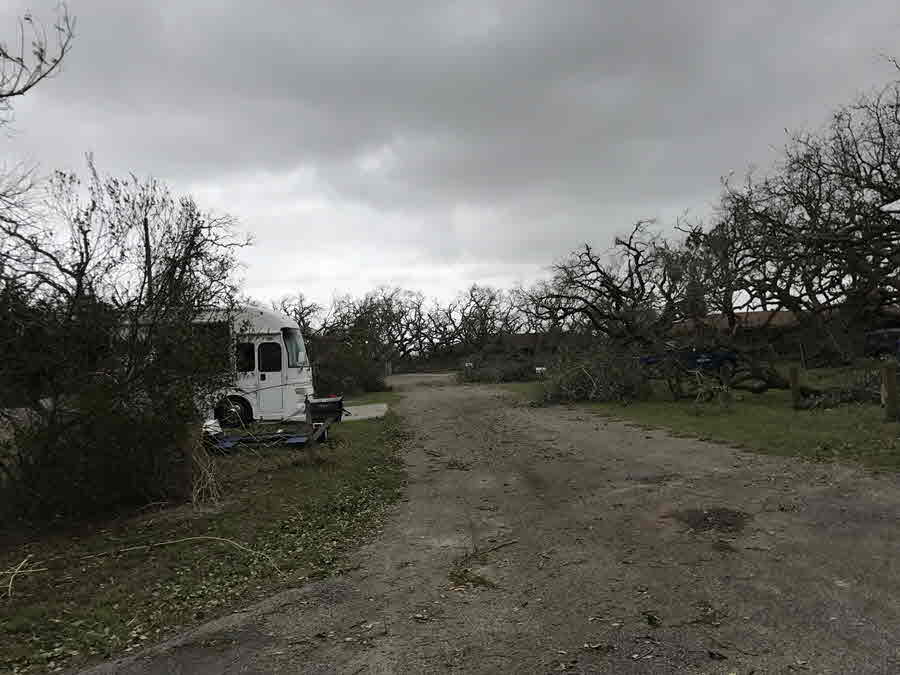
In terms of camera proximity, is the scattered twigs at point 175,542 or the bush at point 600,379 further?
the bush at point 600,379

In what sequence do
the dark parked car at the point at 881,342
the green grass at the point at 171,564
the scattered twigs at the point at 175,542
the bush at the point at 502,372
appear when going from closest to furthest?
the green grass at the point at 171,564 < the scattered twigs at the point at 175,542 < the dark parked car at the point at 881,342 < the bush at the point at 502,372

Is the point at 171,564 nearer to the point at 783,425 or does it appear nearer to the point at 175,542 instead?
the point at 175,542

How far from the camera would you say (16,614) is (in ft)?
15.6

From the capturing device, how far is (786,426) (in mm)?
11914

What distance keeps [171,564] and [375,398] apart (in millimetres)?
24051

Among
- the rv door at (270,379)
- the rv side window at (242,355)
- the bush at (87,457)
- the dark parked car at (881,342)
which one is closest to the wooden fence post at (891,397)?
the rv side window at (242,355)

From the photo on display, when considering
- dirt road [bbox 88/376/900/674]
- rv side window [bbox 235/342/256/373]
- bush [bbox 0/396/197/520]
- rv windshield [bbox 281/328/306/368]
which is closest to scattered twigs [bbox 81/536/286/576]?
dirt road [bbox 88/376/900/674]

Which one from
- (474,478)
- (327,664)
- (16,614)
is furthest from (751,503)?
(16,614)

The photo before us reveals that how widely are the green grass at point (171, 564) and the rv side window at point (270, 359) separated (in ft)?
18.6

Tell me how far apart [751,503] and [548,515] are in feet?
6.72

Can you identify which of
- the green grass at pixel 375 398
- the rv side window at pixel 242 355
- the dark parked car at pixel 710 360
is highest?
the rv side window at pixel 242 355

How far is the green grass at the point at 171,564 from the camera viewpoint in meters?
4.34

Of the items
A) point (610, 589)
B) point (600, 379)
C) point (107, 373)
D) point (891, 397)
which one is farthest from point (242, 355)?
point (600, 379)

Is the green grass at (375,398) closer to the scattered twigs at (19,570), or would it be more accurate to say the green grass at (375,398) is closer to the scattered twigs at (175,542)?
the scattered twigs at (175,542)
